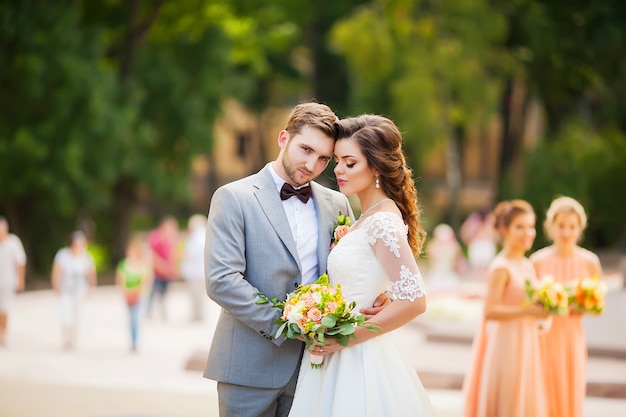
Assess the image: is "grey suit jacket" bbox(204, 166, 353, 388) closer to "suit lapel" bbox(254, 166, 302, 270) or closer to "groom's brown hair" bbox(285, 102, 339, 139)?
"suit lapel" bbox(254, 166, 302, 270)

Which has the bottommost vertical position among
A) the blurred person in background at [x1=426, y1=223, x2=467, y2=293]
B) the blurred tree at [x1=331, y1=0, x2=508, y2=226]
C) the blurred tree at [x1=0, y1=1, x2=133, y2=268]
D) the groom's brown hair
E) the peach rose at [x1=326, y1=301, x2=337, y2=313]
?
the peach rose at [x1=326, y1=301, x2=337, y2=313]

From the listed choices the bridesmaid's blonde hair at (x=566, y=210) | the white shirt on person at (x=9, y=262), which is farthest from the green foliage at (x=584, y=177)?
the bridesmaid's blonde hair at (x=566, y=210)

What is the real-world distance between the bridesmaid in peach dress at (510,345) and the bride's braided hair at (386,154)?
2593mm

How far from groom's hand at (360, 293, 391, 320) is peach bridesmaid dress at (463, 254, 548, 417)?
277cm

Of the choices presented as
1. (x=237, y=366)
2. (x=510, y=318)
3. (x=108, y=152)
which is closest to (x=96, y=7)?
(x=108, y=152)

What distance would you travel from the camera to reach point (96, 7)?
1155 inches

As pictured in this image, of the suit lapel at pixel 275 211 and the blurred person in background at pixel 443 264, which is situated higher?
the blurred person in background at pixel 443 264

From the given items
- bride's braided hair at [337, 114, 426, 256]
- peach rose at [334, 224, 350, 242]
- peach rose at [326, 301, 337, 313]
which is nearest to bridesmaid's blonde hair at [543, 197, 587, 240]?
bride's braided hair at [337, 114, 426, 256]

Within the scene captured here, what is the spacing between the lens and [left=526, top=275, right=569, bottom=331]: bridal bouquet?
808 centimetres

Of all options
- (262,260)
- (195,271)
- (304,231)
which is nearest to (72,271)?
(195,271)

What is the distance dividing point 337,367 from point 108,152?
2115 cm

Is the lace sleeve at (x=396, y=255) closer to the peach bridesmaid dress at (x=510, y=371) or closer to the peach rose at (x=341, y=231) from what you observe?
the peach rose at (x=341, y=231)

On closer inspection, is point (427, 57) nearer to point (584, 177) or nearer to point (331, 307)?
point (584, 177)

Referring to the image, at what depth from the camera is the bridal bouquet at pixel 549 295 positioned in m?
8.08
